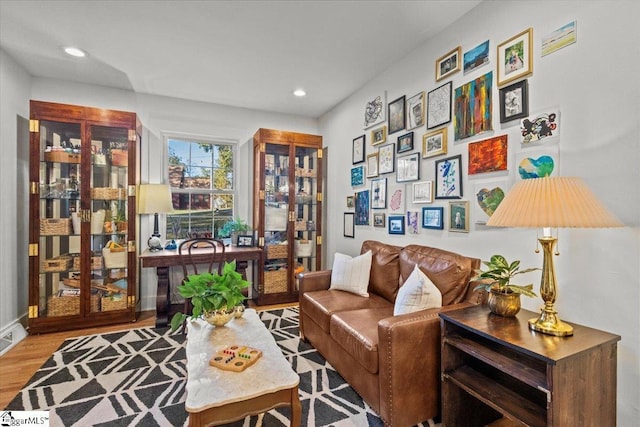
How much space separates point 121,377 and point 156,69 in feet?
9.36

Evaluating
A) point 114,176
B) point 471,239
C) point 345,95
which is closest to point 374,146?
point 345,95

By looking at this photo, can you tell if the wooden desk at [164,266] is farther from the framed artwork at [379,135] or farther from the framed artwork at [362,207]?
the framed artwork at [379,135]

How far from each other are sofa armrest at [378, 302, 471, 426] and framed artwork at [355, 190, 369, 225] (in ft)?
5.87

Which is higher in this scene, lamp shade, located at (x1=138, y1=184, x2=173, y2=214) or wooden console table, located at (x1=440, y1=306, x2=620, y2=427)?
lamp shade, located at (x1=138, y1=184, x2=173, y2=214)

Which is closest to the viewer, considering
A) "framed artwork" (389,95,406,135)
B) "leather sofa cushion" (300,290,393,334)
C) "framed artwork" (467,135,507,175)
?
"framed artwork" (467,135,507,175)

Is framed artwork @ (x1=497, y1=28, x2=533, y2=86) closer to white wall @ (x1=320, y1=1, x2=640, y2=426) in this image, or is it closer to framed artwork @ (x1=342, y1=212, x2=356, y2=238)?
white wall @ (x1=320, y1=1, x2=640, y2=426)

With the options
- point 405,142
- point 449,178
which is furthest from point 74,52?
point 449,178

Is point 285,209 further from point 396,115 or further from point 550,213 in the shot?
point 550,213

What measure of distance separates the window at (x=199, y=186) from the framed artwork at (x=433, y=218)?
8.90 ft

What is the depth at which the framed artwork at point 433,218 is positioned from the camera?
2465 millimetres

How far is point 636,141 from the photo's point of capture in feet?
4.63

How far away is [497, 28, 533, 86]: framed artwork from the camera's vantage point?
6.08 feet

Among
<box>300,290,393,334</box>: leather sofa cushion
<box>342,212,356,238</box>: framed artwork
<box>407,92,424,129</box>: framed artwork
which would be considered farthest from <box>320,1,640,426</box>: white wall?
<box>342,212,356,238</box>: framed artwork

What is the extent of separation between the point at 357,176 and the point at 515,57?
1.94 m
